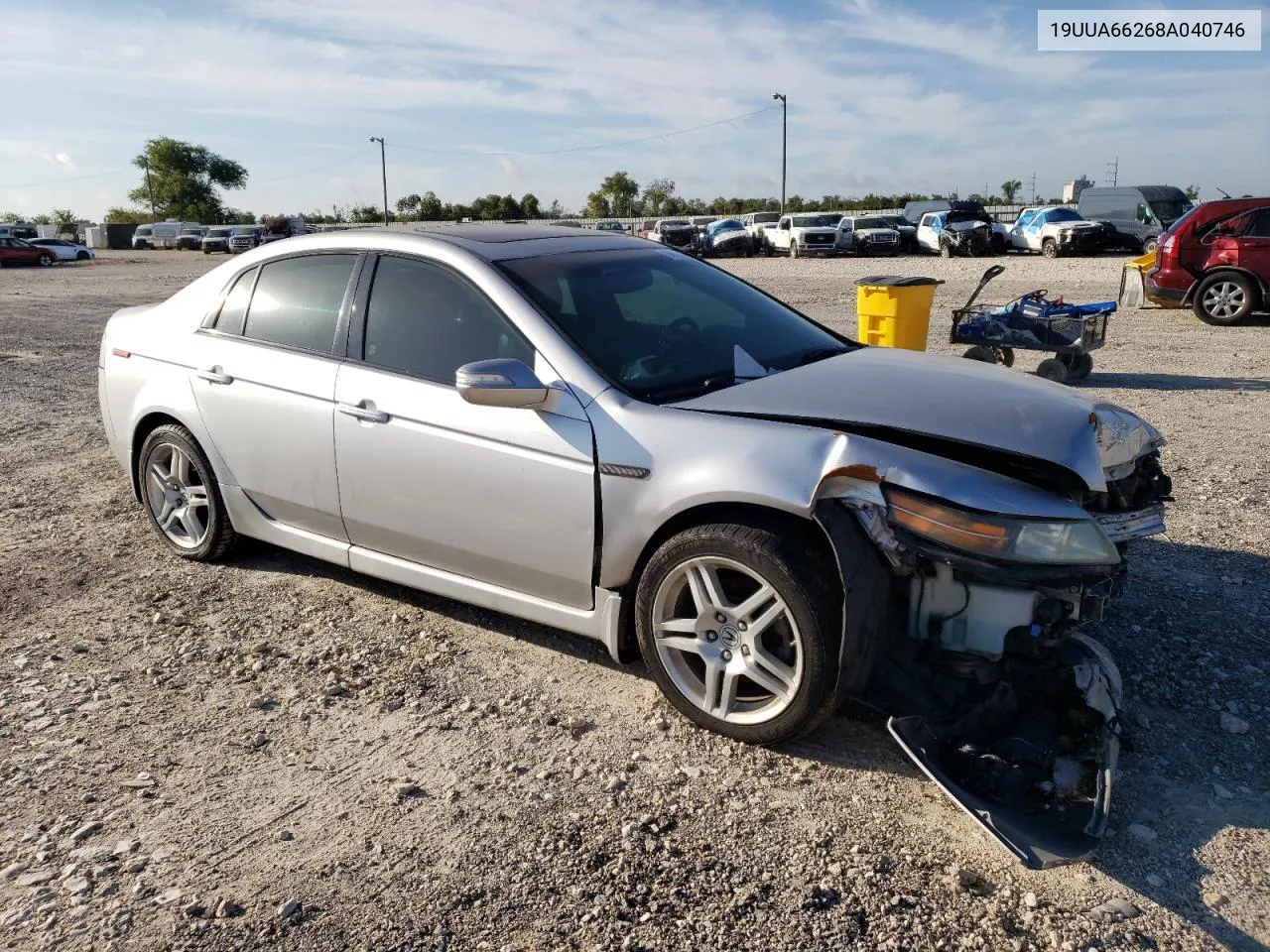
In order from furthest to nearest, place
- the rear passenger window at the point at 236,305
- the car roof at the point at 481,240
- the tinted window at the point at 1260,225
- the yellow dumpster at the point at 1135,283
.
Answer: the yellow dumpster at the point at 1135,283, the tinted window at the point at 1260,225, the rear passenger window at the point at 236,305, the car roof at the point at 481,240

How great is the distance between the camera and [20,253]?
139 ft

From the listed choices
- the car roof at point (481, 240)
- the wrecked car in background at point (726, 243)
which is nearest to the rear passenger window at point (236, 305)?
the car roof at point (481, 240)

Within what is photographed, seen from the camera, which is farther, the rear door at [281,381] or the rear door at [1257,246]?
the rear door at [1257,246]

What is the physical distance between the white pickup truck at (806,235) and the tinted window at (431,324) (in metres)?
34.0

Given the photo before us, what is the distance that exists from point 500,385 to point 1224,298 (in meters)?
13.7

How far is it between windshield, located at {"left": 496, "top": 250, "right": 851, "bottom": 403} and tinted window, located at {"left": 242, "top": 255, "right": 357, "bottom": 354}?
0.87m

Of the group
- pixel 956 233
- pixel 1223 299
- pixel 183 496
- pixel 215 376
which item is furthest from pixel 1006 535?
pixel 956 233

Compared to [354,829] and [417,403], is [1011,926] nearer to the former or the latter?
[354,829]

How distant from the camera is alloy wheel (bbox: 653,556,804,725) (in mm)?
3199

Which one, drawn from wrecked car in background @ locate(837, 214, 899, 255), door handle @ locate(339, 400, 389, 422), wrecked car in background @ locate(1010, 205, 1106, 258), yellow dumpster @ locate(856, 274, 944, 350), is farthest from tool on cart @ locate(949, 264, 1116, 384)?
wrecked car in background @ locate(837, 214, 899, 255)

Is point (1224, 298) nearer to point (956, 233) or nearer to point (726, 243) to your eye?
point (956, 233)

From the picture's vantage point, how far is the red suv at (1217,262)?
13461mm

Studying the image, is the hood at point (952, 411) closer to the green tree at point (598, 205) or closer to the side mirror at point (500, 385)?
the side mirror at point (500, 385)

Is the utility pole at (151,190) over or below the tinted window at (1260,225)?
over
